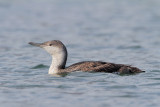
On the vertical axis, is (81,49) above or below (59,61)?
above

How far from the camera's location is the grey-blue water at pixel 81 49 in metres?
10.2

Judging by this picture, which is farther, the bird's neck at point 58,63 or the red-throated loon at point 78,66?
the bird's neck at point 58,63

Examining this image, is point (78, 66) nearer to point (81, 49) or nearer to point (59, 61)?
point (59, 61)

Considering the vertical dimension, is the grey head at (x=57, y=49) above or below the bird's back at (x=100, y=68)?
above

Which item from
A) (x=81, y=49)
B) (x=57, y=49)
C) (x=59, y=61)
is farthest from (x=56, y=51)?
(x=81, y=49)

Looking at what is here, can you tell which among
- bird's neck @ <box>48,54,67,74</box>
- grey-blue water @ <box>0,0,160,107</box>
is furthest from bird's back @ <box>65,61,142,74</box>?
bird's neck @ <box>48,54,67,74</box>

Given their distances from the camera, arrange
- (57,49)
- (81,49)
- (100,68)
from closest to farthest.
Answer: (100,68) → (57,49) → (81,49)

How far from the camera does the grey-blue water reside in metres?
10.2

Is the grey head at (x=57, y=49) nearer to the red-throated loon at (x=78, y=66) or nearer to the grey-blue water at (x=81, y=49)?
the red-throated loon at (x=78, y=66)

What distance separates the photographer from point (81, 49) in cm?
1719

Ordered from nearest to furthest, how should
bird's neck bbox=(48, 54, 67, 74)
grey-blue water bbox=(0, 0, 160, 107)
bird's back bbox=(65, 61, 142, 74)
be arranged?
grey-blue water bbox=(0, 0, 160, 107) < bird's back bbox=(65, 61, 142, 74) < bird's neck bbox=(48, 54, 67, 74)

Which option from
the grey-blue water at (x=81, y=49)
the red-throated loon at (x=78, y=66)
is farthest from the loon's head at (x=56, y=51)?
the grey-blue water at (x=81, y=49)

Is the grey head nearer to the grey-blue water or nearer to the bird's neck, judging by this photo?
the bird's neck

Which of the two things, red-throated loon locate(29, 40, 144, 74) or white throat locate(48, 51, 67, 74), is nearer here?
red-throated loon locate(29, 40, 144, 74)
